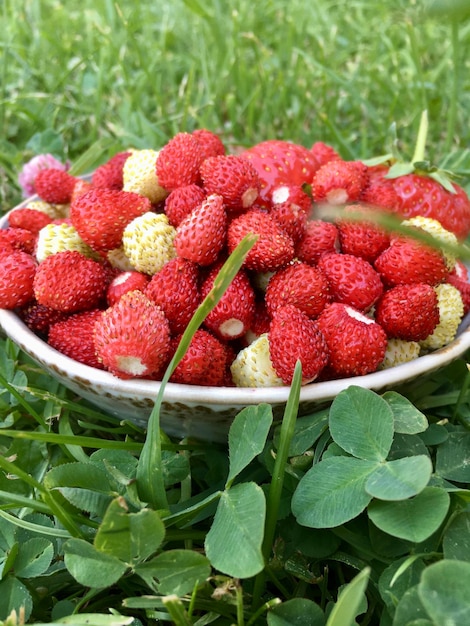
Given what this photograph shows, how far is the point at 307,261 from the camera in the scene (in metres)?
0.90

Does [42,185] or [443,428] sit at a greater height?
[42,185]

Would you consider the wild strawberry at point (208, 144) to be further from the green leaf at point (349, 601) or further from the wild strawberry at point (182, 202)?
the green leaf at point (349, 601)

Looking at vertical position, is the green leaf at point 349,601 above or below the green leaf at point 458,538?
above

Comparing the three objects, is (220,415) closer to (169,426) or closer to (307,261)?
(169,426)

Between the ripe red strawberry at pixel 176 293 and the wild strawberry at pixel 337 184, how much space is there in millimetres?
269

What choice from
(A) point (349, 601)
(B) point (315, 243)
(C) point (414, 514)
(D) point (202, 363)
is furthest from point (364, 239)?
(A) point (349, 601)

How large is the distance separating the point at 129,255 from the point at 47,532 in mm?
360

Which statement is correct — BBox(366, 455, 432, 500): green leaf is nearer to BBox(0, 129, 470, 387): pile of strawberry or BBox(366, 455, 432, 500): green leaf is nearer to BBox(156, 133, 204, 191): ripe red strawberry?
BBox(0, 129, 470, 387): pile of strawberry

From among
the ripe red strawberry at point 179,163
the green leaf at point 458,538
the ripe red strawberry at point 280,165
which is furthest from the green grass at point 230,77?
the green leaf at point 458,538

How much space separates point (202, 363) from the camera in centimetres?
75

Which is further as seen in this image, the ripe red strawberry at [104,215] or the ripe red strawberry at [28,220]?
the ripe red strawberry at [28,220]

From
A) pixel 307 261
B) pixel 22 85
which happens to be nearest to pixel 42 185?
pixel 307 261

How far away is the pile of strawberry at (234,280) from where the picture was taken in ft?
2.50

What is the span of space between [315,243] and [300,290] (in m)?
0.11
